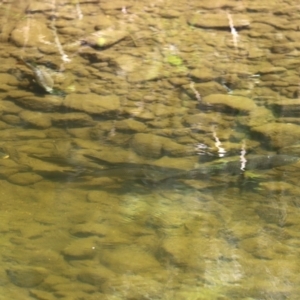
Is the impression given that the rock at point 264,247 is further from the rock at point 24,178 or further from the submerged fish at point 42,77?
the submerged fish at point 42,77

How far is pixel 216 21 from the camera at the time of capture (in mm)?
3291

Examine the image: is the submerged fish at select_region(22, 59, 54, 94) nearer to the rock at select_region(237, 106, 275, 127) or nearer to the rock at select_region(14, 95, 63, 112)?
the rock at select_region(14, 95, 63, 112)

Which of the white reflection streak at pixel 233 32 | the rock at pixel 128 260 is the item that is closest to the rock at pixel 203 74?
the white reflection streak at pixel 233 32

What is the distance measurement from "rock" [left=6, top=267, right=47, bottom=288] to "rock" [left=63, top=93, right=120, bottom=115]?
3.15ft

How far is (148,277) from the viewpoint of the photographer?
2.04 m

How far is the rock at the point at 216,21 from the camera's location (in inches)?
129

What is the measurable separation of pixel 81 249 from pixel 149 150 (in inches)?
24.8

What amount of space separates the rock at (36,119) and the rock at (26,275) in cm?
86

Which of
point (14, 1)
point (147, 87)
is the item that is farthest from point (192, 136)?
point (14, 1)

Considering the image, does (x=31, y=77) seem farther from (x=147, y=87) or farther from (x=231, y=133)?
(x=231, y=133)

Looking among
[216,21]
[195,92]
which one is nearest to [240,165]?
[195,92]

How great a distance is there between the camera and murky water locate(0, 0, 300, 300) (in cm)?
207

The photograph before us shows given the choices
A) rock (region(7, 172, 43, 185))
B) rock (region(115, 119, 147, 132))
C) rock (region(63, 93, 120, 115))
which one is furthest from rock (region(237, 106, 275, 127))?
rock (region(7, 172, 43, 185))

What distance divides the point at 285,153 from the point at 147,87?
83cm
